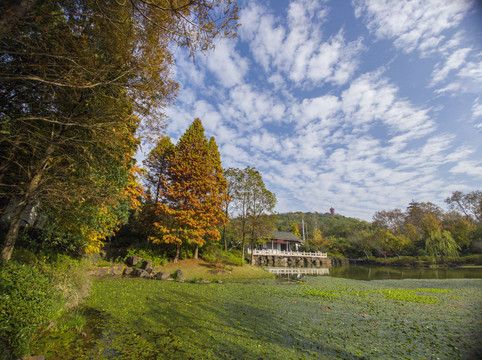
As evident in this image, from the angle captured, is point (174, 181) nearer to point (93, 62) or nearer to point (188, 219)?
point (188, 219)

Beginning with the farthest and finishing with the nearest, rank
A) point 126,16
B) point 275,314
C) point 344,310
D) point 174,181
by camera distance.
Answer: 1. point 174,181
2. point 344,310
3. point 275,314
4. point 126,16

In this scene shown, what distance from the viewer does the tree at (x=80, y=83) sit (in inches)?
164

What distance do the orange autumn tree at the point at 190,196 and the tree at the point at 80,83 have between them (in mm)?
10054

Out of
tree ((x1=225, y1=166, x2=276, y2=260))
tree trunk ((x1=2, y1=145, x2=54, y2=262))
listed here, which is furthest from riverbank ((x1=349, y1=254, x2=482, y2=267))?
tree trunk ((x1=2, y1=145, x2=54, y2=262))

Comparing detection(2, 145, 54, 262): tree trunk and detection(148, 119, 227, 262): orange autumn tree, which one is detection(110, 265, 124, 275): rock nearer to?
detection(148, 119, 227, 262): orange autumn tree

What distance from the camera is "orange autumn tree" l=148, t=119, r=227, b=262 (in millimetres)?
16328

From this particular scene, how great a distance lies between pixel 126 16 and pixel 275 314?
9.41 m

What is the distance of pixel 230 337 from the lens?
4.95 m

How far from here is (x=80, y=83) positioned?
4391mm

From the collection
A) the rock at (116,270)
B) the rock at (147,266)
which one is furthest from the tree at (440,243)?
the rock at (116,270)

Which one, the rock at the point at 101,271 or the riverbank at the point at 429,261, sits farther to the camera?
the riverbank at the point at 429,261

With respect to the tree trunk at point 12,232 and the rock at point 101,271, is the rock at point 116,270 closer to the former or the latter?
the rock at point 101,271

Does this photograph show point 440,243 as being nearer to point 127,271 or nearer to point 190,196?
point 190,196

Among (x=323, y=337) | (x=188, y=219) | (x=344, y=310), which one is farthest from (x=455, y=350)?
(x=188, y=219)
